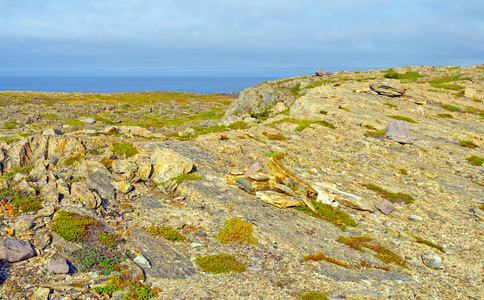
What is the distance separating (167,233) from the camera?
15.6 meters

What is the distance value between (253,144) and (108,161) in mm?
14751

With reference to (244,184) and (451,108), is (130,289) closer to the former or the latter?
(244,184)

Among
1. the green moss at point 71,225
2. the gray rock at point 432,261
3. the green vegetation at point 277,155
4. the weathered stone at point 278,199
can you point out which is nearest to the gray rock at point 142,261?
the green moss at point 71,225

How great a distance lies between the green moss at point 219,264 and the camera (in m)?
13.4

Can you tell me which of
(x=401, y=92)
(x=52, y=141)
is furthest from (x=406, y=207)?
(x=401, y=92)

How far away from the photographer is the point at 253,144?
101 feet

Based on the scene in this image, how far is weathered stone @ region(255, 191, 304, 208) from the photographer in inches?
762

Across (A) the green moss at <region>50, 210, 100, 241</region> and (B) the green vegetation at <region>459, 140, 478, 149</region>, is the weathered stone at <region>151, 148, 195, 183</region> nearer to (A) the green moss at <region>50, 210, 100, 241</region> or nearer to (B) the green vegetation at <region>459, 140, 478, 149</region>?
(A) the green moss at <region>50, 210, 100, 241</region>

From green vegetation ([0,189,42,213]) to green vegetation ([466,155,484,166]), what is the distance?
39443 mm

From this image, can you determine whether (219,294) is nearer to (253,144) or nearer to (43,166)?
(43,166)

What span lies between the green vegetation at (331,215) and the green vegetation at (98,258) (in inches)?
469

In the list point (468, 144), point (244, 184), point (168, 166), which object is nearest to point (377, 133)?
point (468, 144)

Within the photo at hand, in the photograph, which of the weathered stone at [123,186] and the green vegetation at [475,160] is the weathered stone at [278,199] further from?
the green vegetation at [475,160]

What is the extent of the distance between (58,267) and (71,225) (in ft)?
9.67
